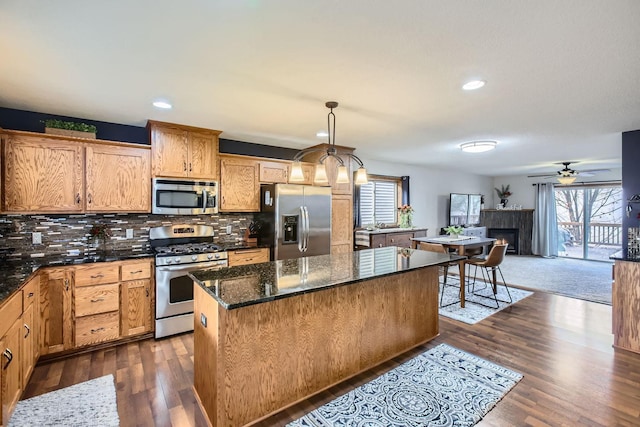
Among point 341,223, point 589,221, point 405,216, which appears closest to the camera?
point 341,223

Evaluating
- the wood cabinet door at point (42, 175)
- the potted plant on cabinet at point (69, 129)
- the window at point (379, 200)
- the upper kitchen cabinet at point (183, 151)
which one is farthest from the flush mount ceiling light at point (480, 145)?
the wood cabinet door at point (42, 175)

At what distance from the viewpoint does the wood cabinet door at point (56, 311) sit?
2.79 m

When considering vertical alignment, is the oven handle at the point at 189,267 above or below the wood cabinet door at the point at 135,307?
above

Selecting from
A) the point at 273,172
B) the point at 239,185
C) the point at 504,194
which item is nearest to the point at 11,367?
the point at 239,185

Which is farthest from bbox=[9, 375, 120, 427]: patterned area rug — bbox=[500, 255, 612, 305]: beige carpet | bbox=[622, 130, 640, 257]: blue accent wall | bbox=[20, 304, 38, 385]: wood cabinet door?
bbox=[500, 255, 612, 305]: beige carpet

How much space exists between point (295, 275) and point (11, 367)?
1.95 m

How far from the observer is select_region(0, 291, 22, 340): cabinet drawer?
1.83 metres

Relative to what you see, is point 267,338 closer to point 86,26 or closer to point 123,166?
point 86,26

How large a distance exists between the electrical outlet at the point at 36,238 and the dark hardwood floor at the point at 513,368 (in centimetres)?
124

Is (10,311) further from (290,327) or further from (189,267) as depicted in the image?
(290,327)

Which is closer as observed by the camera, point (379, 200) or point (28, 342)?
point (28, 342)

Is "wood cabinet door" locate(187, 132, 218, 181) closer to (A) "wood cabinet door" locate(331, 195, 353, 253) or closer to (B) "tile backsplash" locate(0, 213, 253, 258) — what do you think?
(B) "tile backsplash" locate(0, 213, 253, 258)

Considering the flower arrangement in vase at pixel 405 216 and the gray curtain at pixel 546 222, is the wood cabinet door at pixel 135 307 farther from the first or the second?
the gray curtain at pixel 546 222

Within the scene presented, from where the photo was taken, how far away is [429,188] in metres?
7.67
